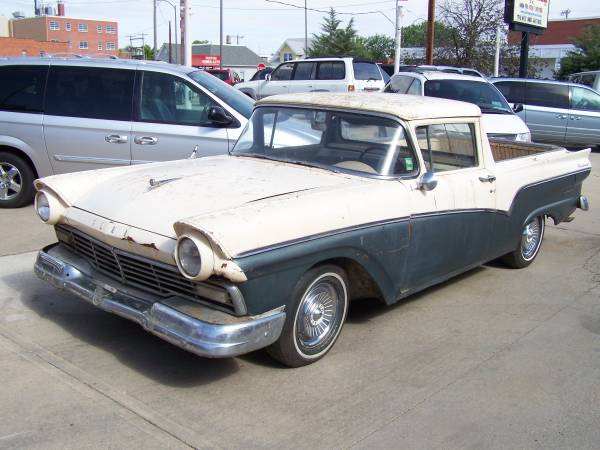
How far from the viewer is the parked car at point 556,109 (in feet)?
49.0

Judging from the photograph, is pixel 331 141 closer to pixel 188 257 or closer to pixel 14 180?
pixel 188 257

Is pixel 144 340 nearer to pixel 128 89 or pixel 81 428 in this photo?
pixel 81 428

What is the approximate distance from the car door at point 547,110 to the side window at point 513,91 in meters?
0.11

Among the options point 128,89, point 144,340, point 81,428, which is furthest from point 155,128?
point 81,428

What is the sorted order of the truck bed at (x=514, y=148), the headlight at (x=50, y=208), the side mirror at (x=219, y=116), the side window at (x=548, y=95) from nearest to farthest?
the headlight at (x=50, y=208)
the truck bed at (x=514, y=148)
the side mirror at (x=219, y=116)
the side window at (x=548, y=95)

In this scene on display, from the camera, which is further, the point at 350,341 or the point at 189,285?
the point at 350,341

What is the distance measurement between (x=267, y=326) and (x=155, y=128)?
4456mm

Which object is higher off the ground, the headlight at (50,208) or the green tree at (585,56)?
the green tree at (585,56)

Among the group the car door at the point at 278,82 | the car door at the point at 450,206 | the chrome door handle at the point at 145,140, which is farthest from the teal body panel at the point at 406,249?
the car door at the point at 278,82

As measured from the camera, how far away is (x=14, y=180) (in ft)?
24.9

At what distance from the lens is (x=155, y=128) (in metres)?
7.35

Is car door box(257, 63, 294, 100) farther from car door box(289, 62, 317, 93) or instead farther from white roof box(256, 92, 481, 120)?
white roof box(256, 92, 481, 120)

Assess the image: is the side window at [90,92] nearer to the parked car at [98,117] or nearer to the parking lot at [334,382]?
the parked car at [98,117]

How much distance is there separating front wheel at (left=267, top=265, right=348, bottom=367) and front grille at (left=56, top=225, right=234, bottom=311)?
44 centimetres
